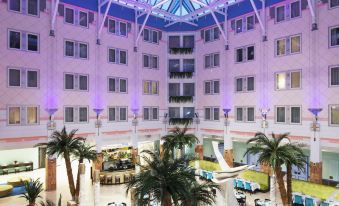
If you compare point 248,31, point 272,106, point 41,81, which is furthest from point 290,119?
point 41,81

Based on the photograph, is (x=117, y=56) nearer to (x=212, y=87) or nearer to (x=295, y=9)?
(x=212, y=87)

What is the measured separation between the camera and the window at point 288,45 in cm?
2509

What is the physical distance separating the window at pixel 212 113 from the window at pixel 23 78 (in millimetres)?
17493

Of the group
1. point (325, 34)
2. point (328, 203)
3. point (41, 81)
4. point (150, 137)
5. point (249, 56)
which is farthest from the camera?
point (150, 137)

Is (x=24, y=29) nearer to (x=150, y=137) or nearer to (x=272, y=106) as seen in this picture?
(x=150, y=137)

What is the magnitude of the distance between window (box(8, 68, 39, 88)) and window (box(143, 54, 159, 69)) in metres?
11.6

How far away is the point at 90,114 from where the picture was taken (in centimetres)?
2811

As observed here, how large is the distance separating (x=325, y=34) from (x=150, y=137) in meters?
19.5

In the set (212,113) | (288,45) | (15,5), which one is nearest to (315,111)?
(288,45)

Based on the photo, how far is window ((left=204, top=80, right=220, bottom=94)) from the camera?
31.6 meters

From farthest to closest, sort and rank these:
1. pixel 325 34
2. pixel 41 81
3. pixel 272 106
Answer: pixel 272 106, pixel 41 81, pixel 325 34

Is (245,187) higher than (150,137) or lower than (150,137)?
lower

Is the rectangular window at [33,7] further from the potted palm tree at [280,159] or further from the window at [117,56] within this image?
the potted palm tree at [280,159]

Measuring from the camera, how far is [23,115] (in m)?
23.9
